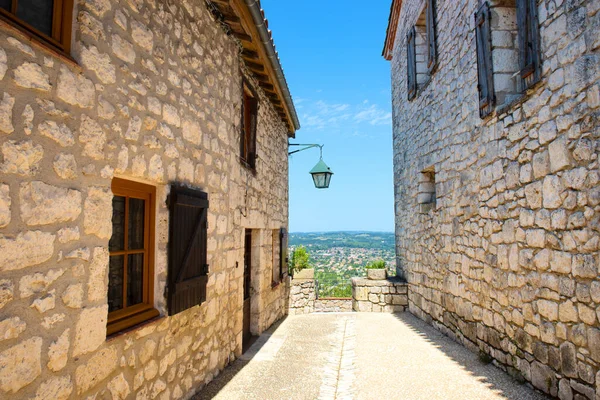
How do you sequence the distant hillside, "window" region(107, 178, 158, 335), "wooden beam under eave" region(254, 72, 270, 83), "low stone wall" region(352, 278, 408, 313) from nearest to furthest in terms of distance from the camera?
"window" region(107, 178, 158, 335)
"wooden beam under eave" region(254, 72, 270, 83)
"low stone wall" region(352, 278, 408, 313)
the distant hillside

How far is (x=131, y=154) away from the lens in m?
2.62

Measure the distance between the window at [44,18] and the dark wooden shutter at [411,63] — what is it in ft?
22.6

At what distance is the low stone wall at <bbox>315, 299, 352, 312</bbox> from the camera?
34.2 feet

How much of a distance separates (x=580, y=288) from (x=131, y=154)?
137 inches

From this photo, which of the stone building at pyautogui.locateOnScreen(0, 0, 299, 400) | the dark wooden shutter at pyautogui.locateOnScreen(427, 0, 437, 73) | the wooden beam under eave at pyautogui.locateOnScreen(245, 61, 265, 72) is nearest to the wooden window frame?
the dark wooden shutter at pyautogui.locateOnScreen(427, 0, 437, 73)

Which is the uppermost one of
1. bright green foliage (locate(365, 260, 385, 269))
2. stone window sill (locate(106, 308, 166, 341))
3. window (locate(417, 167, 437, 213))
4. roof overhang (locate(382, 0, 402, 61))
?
roof overhang (locate(382, 0, 402, 61))

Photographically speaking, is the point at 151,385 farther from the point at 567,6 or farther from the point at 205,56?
the point at 567,6

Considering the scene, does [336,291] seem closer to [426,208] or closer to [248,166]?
[426,208]

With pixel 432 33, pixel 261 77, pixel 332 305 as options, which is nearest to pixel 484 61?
pixel 432 33

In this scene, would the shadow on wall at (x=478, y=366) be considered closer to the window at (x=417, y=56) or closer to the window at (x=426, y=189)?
the window at (x=426, y=189)

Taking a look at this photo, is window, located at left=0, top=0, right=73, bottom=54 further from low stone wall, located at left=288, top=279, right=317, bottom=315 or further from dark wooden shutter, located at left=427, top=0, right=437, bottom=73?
low stone wall, located at left=288, top=279, right=317, bottom=315

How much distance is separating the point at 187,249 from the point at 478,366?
355 centimetres

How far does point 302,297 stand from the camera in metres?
9.52

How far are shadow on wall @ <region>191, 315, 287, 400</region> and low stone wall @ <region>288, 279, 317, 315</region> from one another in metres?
2.95
